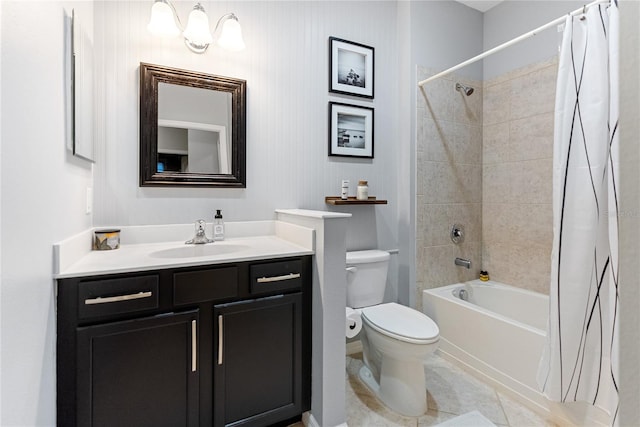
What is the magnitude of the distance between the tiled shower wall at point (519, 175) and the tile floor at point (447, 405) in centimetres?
92

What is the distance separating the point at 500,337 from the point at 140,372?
1.90 m

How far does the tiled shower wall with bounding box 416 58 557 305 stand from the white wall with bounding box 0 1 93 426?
6.81 feet

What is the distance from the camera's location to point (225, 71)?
178 centimetres

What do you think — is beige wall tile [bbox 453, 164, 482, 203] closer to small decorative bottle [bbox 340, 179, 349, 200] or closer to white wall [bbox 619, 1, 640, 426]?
small decorative bottle [bbox 340, 179, 349, 200]

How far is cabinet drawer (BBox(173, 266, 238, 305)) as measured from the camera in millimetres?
1212

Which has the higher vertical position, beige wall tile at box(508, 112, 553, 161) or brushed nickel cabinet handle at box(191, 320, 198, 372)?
beige wall tile at box(508, 112, 553, 161)

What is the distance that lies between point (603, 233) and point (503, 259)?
1.19 m

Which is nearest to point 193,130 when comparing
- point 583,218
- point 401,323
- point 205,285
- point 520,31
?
point 205,285

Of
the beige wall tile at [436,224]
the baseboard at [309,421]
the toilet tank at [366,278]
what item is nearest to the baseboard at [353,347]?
the toilet tank at [366,278]

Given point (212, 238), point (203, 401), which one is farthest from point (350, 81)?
point (203, 401)

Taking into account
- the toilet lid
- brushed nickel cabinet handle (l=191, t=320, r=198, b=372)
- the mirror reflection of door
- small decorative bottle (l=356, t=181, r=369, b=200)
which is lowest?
the toilet lid

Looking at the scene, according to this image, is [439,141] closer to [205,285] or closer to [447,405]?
[447,405]

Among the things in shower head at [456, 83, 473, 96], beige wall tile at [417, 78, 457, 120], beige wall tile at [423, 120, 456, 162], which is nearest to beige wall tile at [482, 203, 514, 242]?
beige wall tile at [423, 120, 456, 162]

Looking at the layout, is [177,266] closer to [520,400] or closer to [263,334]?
[263,334]
